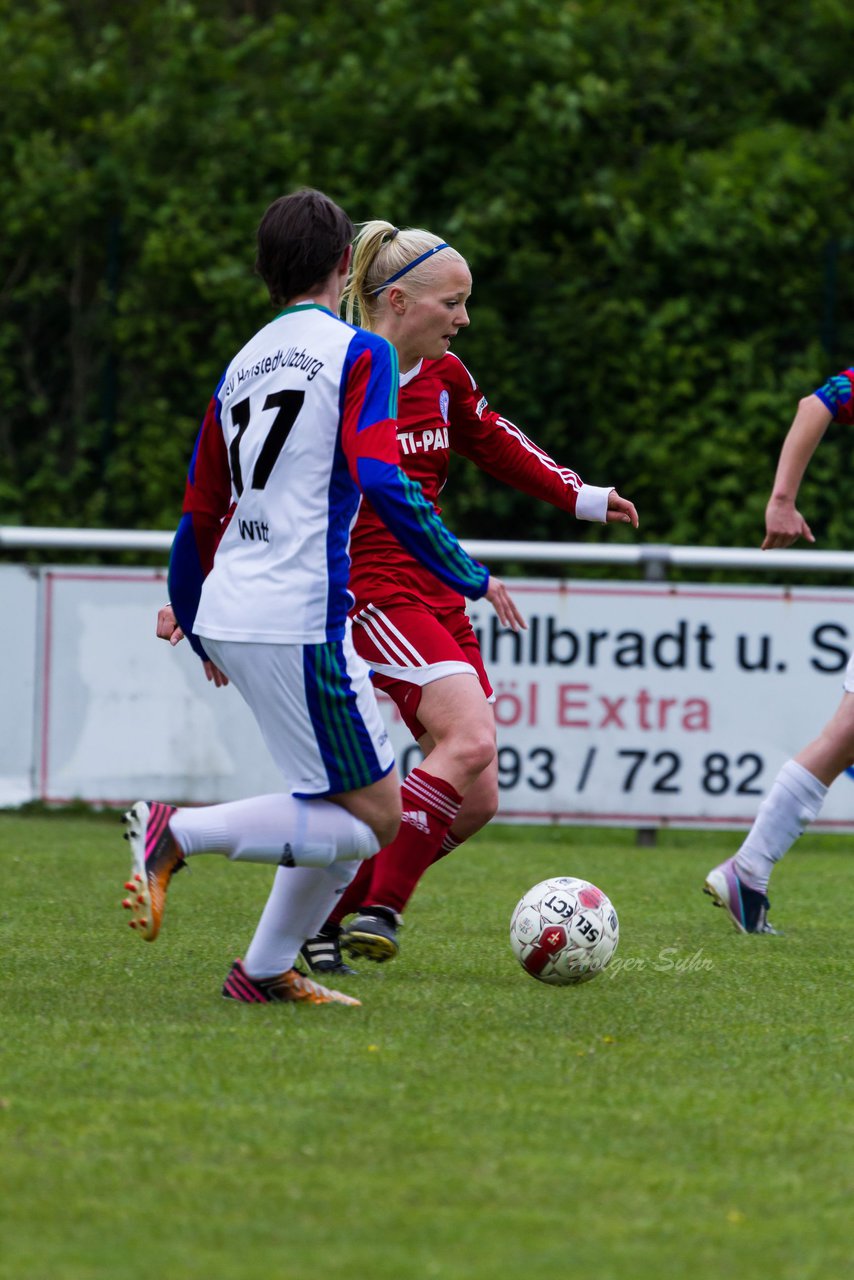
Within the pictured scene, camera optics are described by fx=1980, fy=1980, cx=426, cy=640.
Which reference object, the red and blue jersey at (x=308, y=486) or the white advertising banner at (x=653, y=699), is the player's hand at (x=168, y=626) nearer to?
the red and blue jersey at (x=308, y=486)

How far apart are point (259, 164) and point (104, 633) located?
414cm

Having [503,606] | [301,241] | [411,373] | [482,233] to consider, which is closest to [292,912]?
[503,606]

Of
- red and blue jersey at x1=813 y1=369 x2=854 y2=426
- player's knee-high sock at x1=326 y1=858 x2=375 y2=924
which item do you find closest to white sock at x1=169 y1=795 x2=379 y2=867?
player's knee-high sock at x1=326 y1=858 x2=375 y2=924

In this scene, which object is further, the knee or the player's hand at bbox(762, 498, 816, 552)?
the player's hand at bbox(762, 498, 816, 552)

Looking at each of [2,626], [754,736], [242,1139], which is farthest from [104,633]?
[242,1139]

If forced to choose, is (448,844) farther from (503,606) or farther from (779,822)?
(779,822)

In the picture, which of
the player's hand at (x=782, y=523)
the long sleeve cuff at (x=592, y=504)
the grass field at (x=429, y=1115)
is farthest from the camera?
the player's hand at (x=782, y=523)

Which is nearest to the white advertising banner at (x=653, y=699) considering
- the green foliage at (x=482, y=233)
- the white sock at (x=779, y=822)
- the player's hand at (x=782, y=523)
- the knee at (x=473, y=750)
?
the green foliage at (x=482, y=233)

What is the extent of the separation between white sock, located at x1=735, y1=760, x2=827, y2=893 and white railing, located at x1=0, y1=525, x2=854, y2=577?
9.44 ft

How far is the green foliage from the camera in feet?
37.7

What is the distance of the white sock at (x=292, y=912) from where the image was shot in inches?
168

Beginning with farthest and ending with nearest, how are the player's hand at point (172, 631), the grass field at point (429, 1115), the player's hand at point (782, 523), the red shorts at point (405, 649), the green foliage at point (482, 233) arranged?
1. the green foliage at point (482, 233)
2. the player's hand at point (782, 523)
3. the red shorts at point (405, 649)
4. the player's hand at point (172, 631)
5. the grass field at point (429, 1115)

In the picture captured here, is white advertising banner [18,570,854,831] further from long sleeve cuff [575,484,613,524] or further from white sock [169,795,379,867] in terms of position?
white sock [169,795,379,867]

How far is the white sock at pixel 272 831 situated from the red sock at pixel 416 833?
85cm
